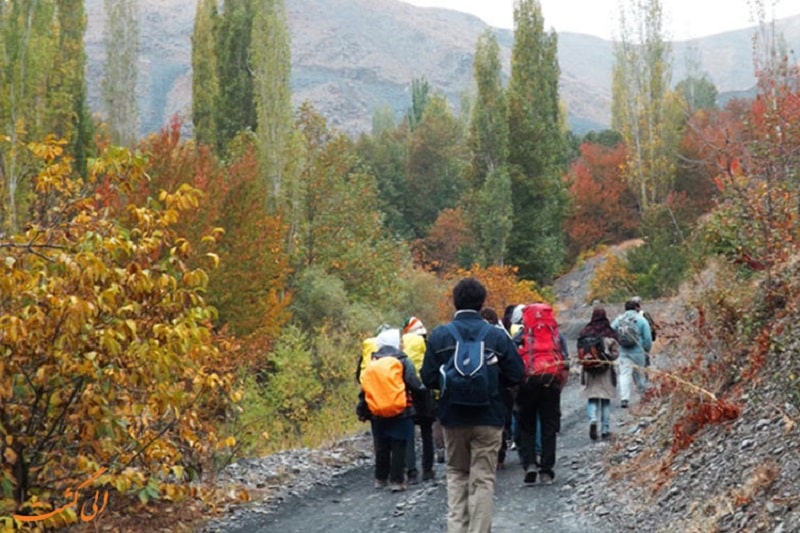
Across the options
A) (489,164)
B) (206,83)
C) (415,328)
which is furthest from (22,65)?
(489,164)

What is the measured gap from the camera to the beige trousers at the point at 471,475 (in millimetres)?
7074

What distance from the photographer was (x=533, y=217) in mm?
41688

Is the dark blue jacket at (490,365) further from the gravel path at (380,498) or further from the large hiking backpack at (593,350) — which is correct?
the large hiking backpack at (593,350)

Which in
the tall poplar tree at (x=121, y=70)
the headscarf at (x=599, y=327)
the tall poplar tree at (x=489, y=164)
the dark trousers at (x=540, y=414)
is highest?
the tall poplar tree at (x=121, y=70)

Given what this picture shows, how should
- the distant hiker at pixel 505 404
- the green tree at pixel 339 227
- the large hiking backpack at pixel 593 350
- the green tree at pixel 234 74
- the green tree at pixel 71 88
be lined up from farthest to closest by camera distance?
Result: the green tree at pixel 234 74 → the green tree at pixel 71 88 → the green tree at pixel 339 227 → the large hiking backpack at pixel 593 350 → the distant hiker at pixel 505 404

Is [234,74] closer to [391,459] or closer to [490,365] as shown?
[391,459]

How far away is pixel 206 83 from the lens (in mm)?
39188

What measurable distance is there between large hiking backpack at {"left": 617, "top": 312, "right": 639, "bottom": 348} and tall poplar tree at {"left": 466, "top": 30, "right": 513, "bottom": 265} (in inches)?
951

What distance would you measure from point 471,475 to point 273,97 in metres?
24.0

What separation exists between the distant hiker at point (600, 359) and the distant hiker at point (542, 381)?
227 cm

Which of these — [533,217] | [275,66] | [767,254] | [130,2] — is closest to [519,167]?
[533,217]

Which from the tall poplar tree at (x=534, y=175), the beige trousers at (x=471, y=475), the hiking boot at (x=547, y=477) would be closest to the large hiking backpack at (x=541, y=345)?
the hiking boot at (x=547, y=477)

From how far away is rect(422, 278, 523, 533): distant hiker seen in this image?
703 cm

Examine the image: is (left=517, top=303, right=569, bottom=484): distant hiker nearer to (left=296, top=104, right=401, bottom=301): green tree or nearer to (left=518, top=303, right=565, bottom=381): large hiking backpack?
(left=518, top=303, right=565, bottom=381): large hiking backpack
